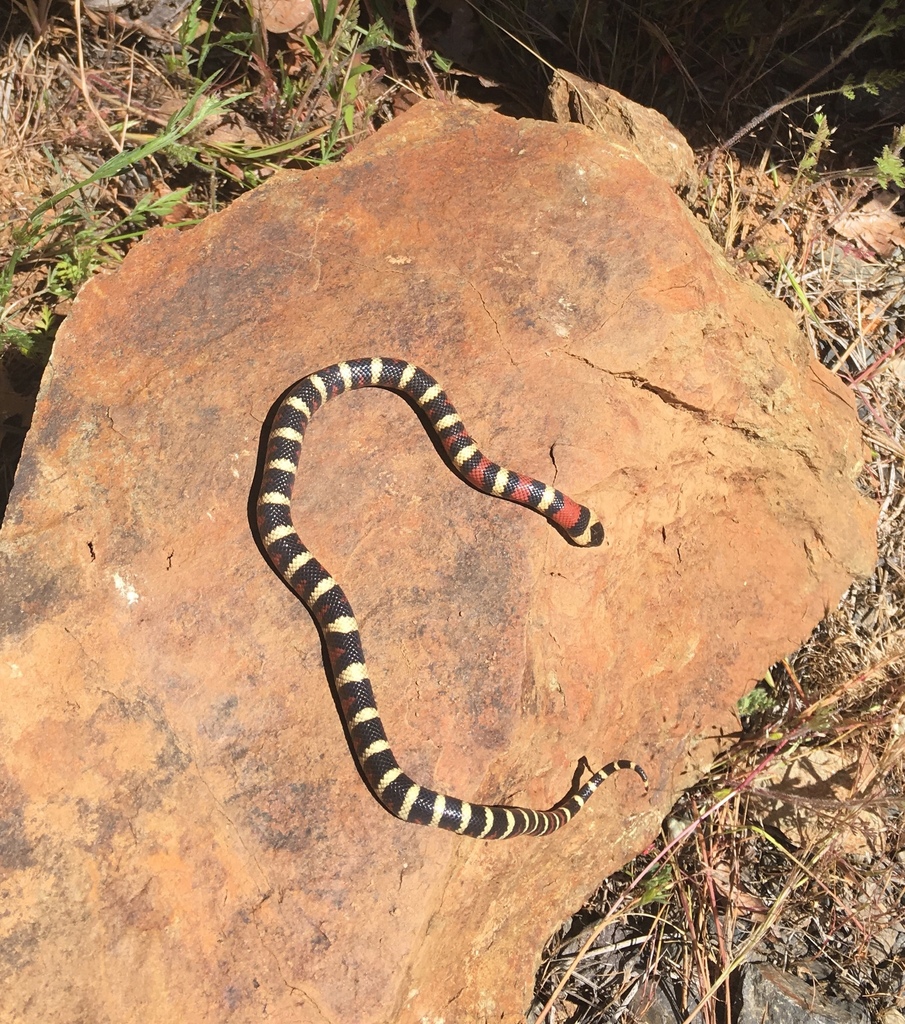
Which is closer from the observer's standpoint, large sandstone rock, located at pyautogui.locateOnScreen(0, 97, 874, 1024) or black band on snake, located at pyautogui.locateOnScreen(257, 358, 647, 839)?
large sandstone rock, located at pyautogui.locateOnScreen(0, 97, 874, 1024)

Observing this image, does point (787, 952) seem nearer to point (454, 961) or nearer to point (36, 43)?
point (454, 961)

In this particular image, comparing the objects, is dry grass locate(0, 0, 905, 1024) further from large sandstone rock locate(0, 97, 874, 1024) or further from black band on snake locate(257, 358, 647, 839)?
black band on snake locate(257, 358, 647, 839)

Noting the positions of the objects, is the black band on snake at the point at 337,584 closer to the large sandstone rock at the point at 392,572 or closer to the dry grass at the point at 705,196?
the large sandstone rock at the point at 392,572

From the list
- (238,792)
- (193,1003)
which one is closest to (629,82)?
(238,792)

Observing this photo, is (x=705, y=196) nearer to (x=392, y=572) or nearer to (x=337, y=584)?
(x=392, y=572)

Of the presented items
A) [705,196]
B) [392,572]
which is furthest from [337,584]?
[705,196]

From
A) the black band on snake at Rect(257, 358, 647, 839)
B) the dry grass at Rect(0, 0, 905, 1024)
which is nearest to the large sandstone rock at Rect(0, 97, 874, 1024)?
the black band on snake at Rect(257, 358, 647, 839)

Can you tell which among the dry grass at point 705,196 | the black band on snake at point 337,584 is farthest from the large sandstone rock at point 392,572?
the dry grass at point 705,196
